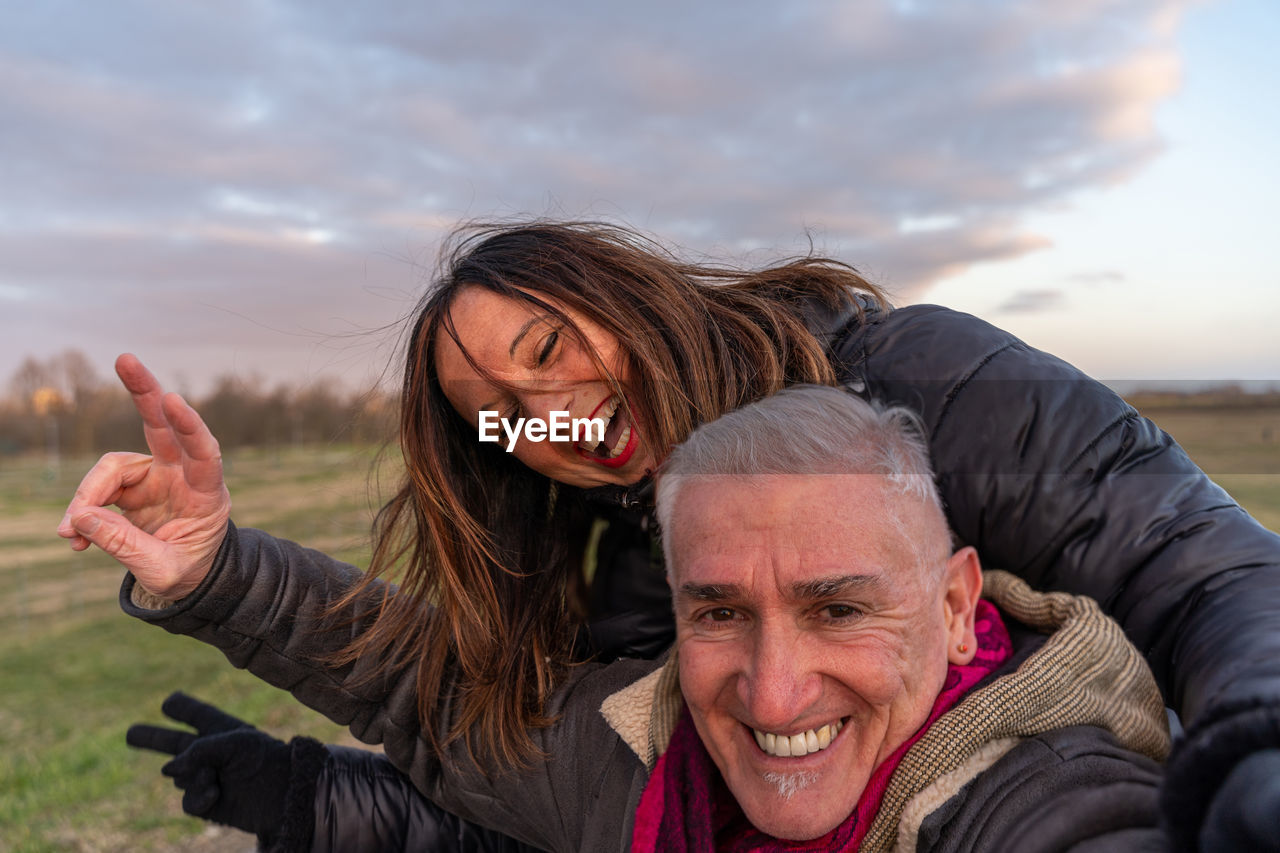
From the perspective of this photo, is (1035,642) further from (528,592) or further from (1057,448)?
(528,592)

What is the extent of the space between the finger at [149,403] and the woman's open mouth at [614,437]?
3.11 feet

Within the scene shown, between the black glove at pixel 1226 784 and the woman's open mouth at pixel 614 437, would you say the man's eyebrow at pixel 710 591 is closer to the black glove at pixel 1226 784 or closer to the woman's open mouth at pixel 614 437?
the woman's open mouth at pixel 614 437

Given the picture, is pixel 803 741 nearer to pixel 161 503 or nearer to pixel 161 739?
pixel 161 503

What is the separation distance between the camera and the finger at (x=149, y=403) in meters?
1.80

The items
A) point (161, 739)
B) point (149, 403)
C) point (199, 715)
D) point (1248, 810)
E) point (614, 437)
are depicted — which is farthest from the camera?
point (199, 715)

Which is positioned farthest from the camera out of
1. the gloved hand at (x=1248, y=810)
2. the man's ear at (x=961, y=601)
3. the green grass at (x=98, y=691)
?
the green grass at (x=98, y=691)

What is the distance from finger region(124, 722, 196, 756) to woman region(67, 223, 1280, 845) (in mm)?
573

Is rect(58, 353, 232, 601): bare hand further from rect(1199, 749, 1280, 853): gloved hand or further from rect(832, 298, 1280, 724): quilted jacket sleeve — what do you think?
rect(1199, 749, 1280, 853): gloved hand

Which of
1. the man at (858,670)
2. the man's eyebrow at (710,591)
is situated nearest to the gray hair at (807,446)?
the man at (858,670)

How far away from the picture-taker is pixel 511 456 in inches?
96.5

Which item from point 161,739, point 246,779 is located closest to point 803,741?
point 246,779

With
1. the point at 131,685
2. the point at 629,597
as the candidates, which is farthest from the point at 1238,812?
the point at 131,685

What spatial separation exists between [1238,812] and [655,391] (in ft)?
4.43

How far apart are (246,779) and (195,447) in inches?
37.4
